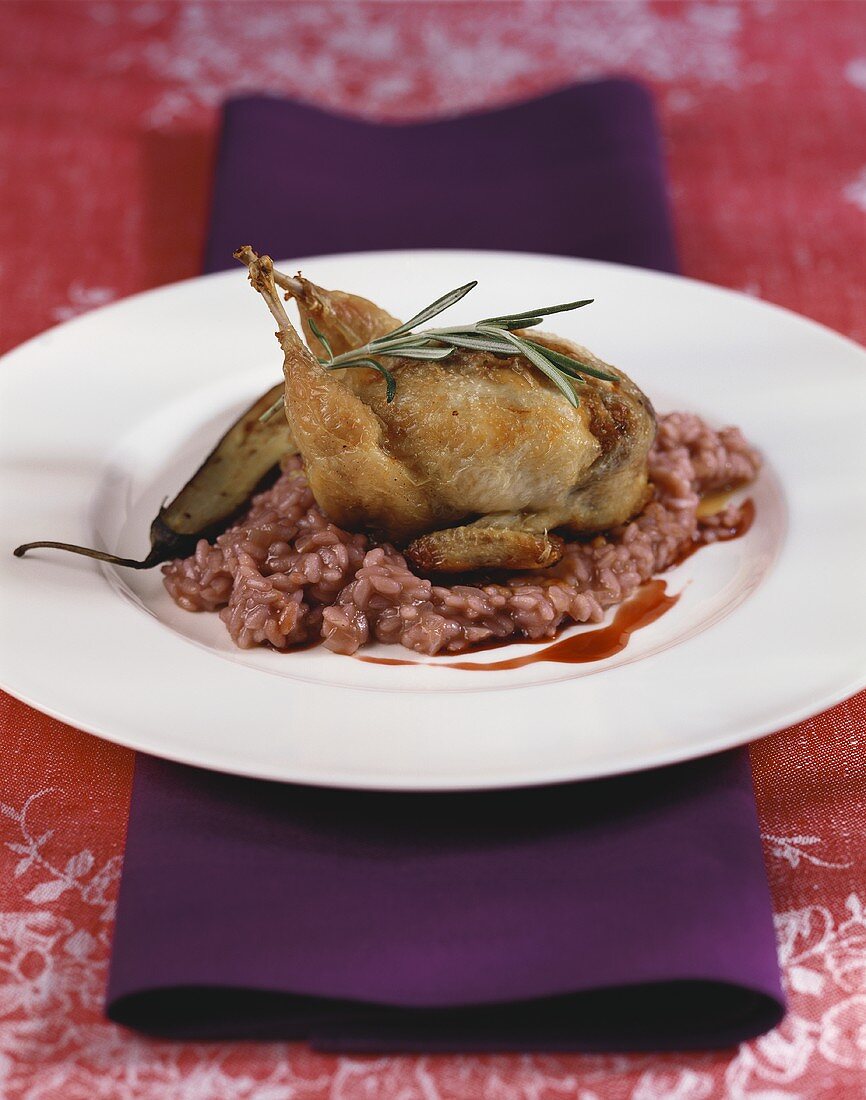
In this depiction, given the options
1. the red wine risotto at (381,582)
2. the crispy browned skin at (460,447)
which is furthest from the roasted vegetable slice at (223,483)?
the crispy browned skin at (460,447)

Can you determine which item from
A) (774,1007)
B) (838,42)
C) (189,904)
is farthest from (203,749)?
(838,42)

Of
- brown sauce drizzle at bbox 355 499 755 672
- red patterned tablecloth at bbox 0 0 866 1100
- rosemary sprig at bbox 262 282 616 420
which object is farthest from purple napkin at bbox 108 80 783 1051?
rosemary sprig at bbox 262 282 616 420

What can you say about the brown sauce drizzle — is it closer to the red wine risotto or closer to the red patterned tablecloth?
the red wine risotto

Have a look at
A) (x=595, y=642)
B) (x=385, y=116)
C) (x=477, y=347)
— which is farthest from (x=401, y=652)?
(x=385, y=116)

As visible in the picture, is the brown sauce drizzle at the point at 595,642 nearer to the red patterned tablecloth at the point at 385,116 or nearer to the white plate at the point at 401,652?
the white plate at the point at 401,652

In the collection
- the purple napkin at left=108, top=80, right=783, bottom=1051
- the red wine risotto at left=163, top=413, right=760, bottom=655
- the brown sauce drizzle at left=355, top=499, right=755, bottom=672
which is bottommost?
the purple napkin at left=108, top=80, right=783, bottom=1051

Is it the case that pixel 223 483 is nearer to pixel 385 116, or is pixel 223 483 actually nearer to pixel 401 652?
pixel 401 652

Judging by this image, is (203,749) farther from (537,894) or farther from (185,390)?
(185,390)
